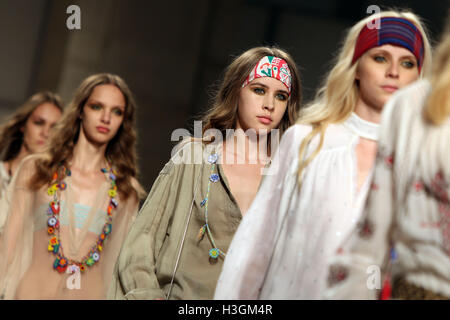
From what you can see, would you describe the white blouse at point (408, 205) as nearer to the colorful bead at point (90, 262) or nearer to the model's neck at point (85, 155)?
the colorful bead at point (90, 262)

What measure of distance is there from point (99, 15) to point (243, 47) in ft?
3.93

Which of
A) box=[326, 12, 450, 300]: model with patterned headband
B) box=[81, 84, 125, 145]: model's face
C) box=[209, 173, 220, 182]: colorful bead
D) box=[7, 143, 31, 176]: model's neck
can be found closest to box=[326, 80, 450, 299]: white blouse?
box=[326, 12, 450, 300]: model with patterned headband

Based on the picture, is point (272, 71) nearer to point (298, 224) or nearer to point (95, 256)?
point (298, 224)

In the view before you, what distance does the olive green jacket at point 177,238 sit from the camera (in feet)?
8.59

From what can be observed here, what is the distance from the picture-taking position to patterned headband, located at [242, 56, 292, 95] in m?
2.92

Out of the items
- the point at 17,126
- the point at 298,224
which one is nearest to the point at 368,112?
the point at 298,224

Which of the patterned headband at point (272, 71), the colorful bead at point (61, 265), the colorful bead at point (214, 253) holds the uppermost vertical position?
the patterned headband at point (272, 71)

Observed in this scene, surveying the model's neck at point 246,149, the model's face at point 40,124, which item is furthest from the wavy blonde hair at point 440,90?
the model's face at point 40,124

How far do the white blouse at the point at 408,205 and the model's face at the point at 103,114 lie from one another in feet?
7.07

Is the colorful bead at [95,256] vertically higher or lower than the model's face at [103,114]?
lower

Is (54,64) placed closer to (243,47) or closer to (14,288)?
(243,47)

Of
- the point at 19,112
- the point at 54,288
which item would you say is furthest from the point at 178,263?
the point at 19,112

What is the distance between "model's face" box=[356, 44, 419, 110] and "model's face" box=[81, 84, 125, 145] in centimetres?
180

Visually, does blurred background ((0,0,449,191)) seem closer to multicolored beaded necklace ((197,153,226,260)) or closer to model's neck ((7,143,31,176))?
→ model's neck ((7,143,31,176))
